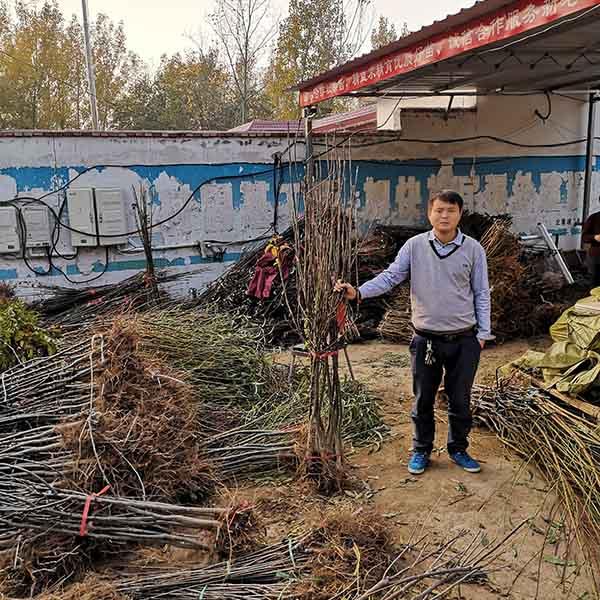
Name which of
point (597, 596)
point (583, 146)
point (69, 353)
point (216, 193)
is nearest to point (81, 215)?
point (216, 193)

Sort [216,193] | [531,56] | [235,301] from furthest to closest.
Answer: [216,193], [235,301], [531,56]

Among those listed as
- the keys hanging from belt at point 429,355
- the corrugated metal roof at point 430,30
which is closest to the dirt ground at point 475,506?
the keys hanging from belt at point 429,355

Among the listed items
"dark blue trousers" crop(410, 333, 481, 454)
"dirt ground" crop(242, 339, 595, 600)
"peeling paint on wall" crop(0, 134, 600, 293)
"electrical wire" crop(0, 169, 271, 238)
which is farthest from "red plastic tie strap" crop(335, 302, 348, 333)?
"electrical wire" crop(0, 169, 271, 238)

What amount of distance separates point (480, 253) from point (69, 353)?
99.5 inches

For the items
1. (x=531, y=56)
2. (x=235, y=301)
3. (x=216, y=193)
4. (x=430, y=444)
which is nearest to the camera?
(x=430, y=444)

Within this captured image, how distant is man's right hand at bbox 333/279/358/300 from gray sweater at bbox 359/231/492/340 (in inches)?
7.0

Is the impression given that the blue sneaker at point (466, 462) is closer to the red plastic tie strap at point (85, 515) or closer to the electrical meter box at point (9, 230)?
the red plastic tie strap at point (85, 515)

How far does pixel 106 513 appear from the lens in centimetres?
267

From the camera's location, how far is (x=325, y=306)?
327 cm

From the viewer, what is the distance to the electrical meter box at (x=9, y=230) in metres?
7.05

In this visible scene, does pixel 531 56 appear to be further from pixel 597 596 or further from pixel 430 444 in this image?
pixel 597 596

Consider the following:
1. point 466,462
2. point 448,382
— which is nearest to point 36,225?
point 448,382

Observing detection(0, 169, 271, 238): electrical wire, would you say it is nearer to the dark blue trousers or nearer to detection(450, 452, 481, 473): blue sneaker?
the dark blue trousers

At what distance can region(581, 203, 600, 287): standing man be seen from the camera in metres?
7.32
